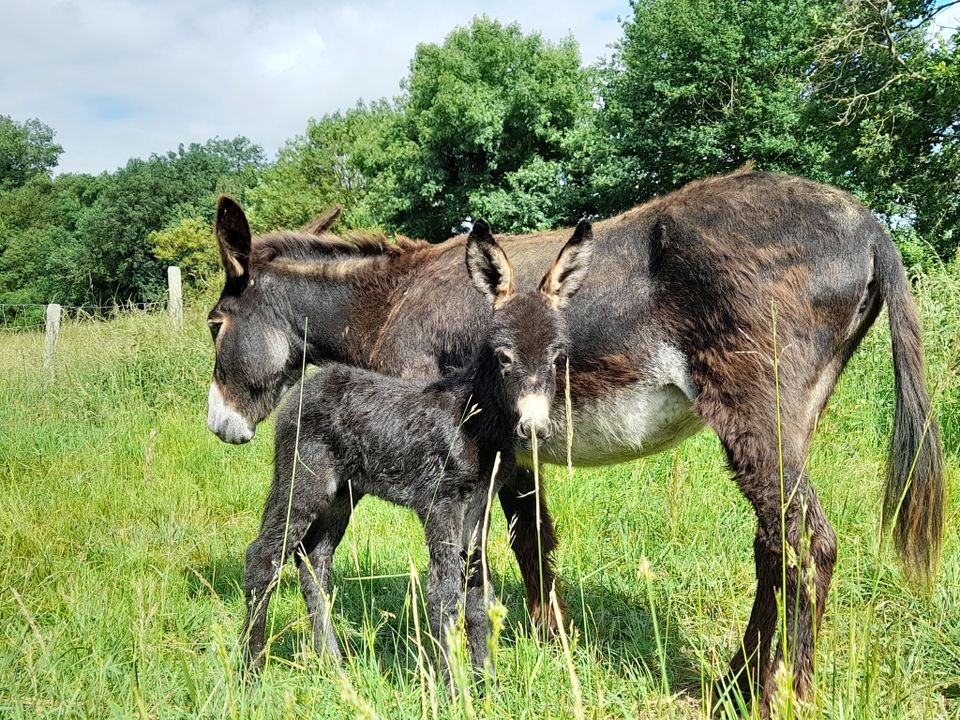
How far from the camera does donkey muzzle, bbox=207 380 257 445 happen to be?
4.00 metres

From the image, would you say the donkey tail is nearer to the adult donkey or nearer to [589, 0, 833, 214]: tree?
the adult donkey

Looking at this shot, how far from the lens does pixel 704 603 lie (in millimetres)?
3588

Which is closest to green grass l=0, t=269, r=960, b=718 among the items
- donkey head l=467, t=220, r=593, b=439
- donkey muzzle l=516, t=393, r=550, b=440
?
donkey muzzle l=516, t=393, r=550, b=440

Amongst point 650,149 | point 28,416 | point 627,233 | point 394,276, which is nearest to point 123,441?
point 28,416

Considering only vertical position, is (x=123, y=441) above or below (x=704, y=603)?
above

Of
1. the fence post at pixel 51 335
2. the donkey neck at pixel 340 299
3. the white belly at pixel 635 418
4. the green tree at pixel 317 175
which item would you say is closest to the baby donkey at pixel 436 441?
the white belly at pixel 635 418

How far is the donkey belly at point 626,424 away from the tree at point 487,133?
2346 cm

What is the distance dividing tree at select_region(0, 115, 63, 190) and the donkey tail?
82281mm

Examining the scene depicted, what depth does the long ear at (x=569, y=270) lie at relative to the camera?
2.93 m

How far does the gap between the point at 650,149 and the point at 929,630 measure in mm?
23522

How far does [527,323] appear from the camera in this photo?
2.79 m

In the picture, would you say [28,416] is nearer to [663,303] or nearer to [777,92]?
[663,303]

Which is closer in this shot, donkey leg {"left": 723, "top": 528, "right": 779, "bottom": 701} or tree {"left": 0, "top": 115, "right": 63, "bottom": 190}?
donkey leg {"left": 723, "top": 528, "right": 779, "bottom": 701}

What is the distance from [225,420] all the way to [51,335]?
29.2 ft
